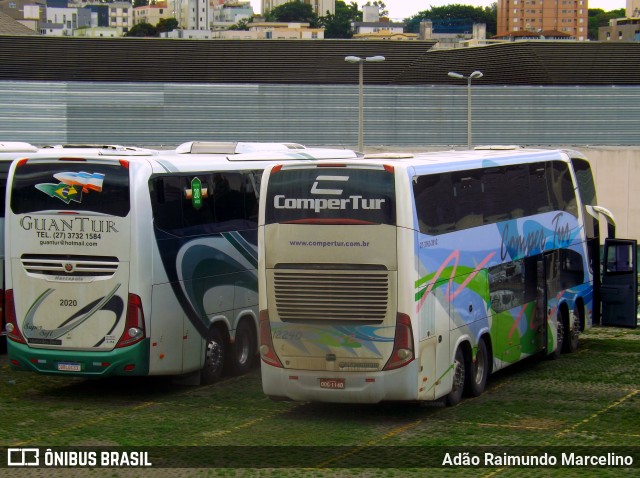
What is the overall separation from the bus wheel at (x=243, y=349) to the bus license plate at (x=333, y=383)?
4.06 meters

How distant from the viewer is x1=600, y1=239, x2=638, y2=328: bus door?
2116 cm

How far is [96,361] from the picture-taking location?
16.4 metres

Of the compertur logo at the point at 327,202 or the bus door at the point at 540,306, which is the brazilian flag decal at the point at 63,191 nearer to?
the compertur logo at the point at 327,202

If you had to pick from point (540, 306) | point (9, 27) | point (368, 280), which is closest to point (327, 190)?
point (368, 280)

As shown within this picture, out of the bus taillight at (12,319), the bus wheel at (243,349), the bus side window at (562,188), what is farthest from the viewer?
the bus side window at (562,188)

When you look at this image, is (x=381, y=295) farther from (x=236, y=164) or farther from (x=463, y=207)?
(x=236, y=164)

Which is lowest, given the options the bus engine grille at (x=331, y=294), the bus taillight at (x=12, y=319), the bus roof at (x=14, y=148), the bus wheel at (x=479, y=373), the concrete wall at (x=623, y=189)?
the concrete wall at (x=623, y=189)

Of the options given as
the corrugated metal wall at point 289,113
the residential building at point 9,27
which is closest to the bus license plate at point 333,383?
the corrugated metal wall at point 289,113

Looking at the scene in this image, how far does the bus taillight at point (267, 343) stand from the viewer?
49.9 ft

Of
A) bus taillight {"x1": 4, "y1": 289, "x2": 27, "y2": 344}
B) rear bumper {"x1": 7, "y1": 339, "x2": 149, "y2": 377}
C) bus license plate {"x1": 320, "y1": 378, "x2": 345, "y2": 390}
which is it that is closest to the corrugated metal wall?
bus taillight {"x1": 4, "y1": 289, "x2": 27, "y2": 344}

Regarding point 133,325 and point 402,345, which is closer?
point 402,345

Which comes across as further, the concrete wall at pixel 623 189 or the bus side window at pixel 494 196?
the concrete wall at pixel 623 189

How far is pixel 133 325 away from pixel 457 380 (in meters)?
4.42

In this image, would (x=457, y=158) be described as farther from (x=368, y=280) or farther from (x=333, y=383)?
(x=333, y=383)
